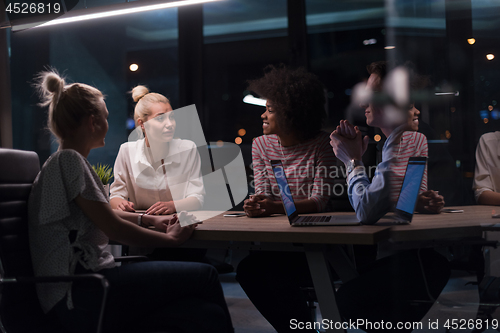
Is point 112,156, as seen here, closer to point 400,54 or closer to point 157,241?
point 157,241

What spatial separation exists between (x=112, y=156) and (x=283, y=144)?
2.83m

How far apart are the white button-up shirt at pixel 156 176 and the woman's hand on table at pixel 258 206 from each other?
615mm

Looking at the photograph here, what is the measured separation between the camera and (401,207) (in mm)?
1516

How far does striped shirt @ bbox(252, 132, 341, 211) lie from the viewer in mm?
2146

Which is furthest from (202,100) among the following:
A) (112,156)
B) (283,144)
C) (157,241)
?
(157,241)

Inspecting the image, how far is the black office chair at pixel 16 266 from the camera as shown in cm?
130

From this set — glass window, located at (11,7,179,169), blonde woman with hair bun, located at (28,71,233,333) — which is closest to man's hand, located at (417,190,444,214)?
blonde woman with hair bun, located at (28,71,233,333)

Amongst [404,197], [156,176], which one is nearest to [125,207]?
[156,176]

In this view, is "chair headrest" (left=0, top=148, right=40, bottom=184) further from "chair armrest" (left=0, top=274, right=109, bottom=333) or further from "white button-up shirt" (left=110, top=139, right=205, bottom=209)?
"white button-up shirt" (left=110, top=139, right=205, bottom=209)

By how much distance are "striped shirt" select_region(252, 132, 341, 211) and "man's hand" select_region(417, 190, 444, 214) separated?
0.58 metres

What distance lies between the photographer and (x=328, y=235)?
137 cm

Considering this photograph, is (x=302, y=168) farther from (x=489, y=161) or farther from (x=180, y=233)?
(x=489, y=161)

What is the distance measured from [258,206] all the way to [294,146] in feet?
1.69

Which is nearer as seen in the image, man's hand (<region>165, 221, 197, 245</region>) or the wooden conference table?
the wooden conference table
